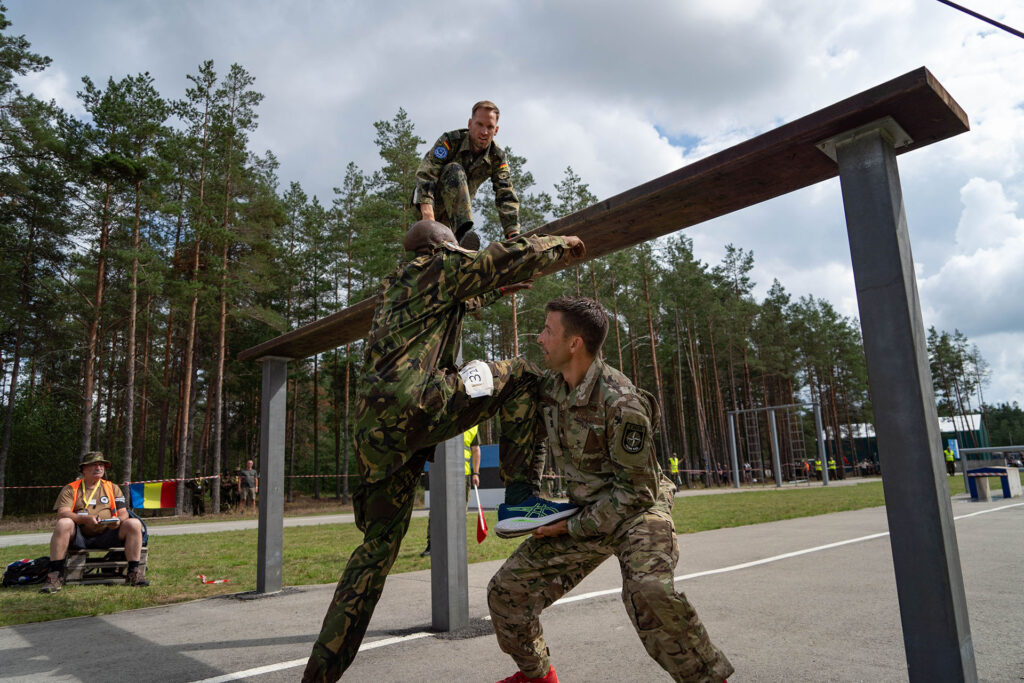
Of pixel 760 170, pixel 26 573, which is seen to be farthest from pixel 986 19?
pixel 26 573

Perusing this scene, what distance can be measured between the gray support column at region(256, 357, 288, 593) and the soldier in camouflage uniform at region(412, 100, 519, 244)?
10.5 feet

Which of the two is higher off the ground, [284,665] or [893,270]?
[893,270]

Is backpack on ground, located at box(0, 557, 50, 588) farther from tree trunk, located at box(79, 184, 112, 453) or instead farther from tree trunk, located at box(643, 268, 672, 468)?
tree trunk, located at box(643, 268, 672, 468)

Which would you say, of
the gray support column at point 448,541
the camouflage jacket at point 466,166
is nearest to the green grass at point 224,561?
the gray support column at point 448,541

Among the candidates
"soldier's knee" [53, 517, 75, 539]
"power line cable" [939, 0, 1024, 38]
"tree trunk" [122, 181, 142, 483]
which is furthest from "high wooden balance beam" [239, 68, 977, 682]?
"tree trunk" [122, 181, 142, 483]

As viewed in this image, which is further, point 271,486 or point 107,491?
point 107,491

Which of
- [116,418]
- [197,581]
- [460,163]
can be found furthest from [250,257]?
[460,163]

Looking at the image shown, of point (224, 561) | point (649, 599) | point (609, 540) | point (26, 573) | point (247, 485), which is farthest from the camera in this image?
point (247, 485)

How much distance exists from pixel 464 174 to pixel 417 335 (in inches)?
65.6

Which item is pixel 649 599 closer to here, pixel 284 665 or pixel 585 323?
pixel 585 323

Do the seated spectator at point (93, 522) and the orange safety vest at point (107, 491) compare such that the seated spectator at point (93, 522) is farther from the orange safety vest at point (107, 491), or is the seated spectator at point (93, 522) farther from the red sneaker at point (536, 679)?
the red sneaker at point (536, 679)

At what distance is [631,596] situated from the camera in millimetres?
2387

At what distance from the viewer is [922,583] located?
230 centimetres

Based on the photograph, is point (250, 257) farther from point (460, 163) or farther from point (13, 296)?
point (460, 163)
